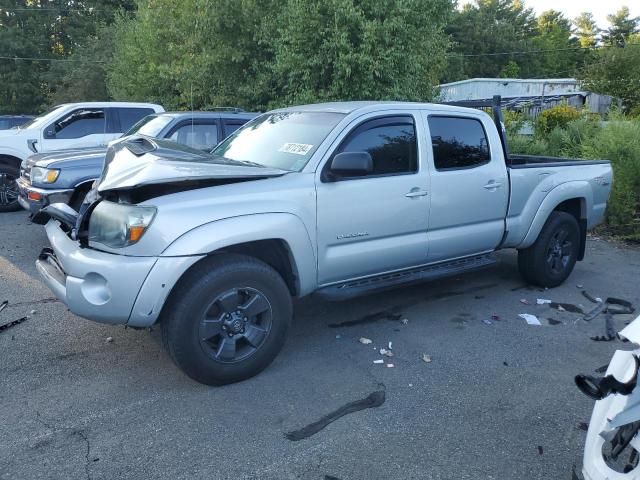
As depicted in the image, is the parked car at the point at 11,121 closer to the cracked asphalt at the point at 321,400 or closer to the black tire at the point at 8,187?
the black tire at the point at 8,187

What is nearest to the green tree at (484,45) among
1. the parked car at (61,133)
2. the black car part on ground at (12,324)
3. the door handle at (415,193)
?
the parked car at (61,133)

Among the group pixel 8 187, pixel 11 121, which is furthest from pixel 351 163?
pixel 11 121

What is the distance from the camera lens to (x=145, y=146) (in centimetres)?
426

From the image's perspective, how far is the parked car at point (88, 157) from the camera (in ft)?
24.0

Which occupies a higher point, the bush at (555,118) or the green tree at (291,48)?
the green tree at (291,48)

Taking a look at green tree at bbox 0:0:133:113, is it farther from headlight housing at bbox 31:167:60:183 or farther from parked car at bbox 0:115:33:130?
headlight housing at bbox 31:167:60:183

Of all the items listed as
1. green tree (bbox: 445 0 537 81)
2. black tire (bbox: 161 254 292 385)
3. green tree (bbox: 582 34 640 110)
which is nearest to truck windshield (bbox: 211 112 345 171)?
black tire (bbox: 161 254 292 385)

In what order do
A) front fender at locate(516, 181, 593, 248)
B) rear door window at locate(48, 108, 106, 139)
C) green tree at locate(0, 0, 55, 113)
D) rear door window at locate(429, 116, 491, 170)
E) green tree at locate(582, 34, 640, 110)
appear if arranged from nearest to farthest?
rear door window at locate(429, 116, 491, 170) → front fender at locate(516, 181, 593, 248) → rear door window at locate(48, 108, 106, 139) → green tree at locate(582, 34, 640, 110) → green tree at locate(0, 0, 55, 113)

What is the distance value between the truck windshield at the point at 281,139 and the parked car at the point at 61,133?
5653mm

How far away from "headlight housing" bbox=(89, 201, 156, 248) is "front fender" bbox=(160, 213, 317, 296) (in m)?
0.23

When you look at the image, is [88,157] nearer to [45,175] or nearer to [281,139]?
[45,175]

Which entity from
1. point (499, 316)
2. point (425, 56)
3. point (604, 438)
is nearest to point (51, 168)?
point (499, 316)

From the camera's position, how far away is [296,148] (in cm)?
440

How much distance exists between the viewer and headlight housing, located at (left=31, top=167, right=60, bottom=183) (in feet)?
23.9
